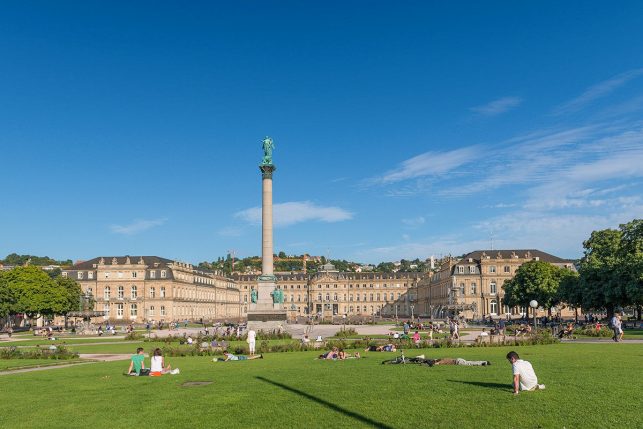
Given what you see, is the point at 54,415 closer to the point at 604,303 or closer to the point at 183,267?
the point at 604,303

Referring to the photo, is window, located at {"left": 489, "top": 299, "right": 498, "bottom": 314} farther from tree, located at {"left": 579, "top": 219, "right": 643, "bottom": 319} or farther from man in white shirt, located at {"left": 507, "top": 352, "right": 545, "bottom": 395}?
man in white shirt, located at {"left": 507, "top": 352, "right": 545, "bottom": 395}

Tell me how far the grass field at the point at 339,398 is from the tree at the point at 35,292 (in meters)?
65.8

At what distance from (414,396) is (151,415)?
7168 millimetres

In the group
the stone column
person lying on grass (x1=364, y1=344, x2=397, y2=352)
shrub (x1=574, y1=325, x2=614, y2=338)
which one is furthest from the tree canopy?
shrub (x1=574, y1=325, x2=614, y2=338)

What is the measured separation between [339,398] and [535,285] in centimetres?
8429

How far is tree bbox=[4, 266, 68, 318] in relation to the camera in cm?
8519

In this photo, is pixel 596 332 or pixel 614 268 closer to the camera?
pixel 596 332

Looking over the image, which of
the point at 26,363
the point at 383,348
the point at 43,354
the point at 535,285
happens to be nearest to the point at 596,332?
the point at 383,348

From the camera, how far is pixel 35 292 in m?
87.6

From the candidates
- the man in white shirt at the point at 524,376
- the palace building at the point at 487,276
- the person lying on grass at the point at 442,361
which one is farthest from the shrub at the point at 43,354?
the palace building at the point at 487,276

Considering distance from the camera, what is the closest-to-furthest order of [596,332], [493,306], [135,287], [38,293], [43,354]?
[43,354] < [596,332] < [38,293] < [493,306] < [135,287]

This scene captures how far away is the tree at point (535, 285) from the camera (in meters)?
93.6

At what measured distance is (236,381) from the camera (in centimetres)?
2162

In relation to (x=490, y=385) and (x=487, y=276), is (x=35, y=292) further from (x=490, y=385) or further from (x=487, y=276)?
(x=487, y=276)
